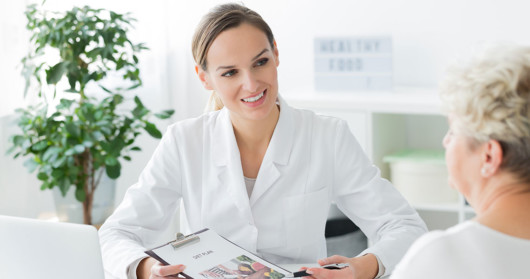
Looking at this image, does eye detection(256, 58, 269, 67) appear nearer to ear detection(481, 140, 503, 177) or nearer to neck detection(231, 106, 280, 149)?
neck detection(231, 106, 280, 149)

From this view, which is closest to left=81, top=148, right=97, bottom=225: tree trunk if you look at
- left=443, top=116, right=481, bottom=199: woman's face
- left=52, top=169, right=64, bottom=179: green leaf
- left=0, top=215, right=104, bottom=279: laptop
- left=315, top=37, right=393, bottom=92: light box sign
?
left=52, top=169, right=64, bottom=179: green leaf

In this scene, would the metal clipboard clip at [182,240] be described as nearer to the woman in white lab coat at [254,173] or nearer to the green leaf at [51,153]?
the woman in white lab coat at [254,173]

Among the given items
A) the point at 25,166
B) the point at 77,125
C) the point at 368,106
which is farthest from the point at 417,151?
the point at 25,166

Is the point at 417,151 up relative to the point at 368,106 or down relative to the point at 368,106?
down

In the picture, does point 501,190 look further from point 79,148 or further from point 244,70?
point 79,148

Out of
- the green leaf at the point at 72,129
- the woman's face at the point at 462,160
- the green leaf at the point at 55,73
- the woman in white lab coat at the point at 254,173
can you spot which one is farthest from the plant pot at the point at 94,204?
the woman's face at the point at 462,160

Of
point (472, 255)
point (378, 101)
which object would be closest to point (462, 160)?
point (472, 255)

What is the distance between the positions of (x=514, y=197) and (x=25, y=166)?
2427 millimetres

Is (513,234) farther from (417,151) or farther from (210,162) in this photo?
(417,151)

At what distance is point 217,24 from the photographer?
1865 millimetres

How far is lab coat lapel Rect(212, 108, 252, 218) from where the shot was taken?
1920 millimetres

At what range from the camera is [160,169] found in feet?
6.46

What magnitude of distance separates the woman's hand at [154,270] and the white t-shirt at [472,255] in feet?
2.05

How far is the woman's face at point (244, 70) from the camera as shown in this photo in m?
1.85
